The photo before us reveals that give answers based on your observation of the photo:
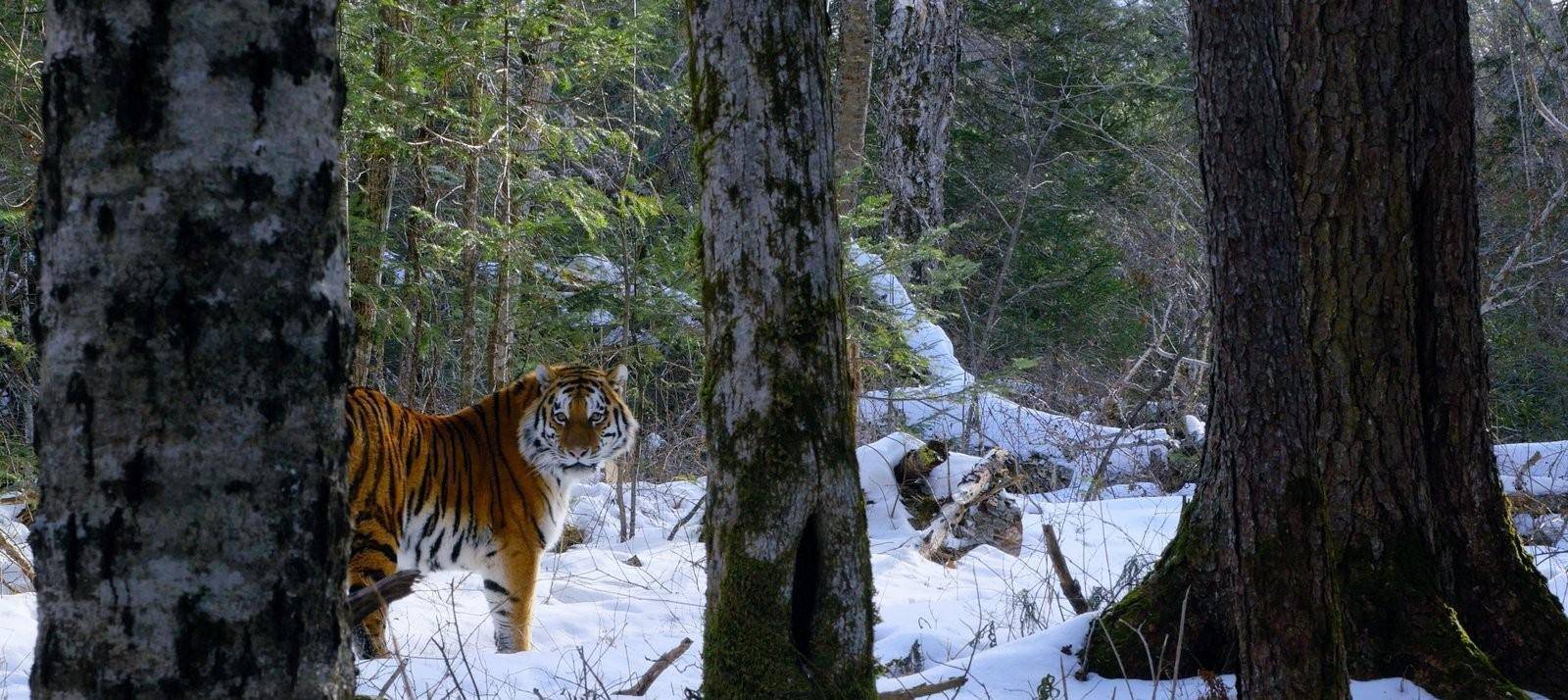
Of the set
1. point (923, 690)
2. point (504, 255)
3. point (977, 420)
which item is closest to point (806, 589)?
point (923, 690)

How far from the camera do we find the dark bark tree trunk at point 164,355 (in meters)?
1.42

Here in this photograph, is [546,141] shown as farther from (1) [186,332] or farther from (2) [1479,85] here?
(2) [1479,85]

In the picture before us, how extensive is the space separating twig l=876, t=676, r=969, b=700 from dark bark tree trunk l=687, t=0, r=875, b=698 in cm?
43

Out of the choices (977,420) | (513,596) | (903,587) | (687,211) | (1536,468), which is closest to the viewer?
(513,596)

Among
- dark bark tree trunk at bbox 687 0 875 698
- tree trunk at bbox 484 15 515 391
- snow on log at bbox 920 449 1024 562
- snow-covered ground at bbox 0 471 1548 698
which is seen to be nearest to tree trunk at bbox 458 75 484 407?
tree trunk at bbox 484 15 515 391

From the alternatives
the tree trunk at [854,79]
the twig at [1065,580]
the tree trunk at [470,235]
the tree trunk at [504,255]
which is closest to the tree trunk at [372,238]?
the tree trunk at [470,235]

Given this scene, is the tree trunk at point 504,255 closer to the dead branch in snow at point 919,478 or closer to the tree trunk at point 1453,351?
the dead branch in snow at point 919,478

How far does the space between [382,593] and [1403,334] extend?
330 centimetres

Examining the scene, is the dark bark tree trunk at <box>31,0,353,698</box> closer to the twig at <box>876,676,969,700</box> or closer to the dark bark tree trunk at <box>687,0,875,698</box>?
the dark bark tree trunk at <box>687,0,875,698</box>

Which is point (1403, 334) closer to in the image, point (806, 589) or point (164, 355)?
point (806, 589)

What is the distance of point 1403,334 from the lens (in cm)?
391

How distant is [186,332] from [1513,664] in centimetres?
408

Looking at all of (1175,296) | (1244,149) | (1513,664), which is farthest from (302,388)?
(1175,296)

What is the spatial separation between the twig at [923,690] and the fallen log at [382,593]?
1.70 meters
